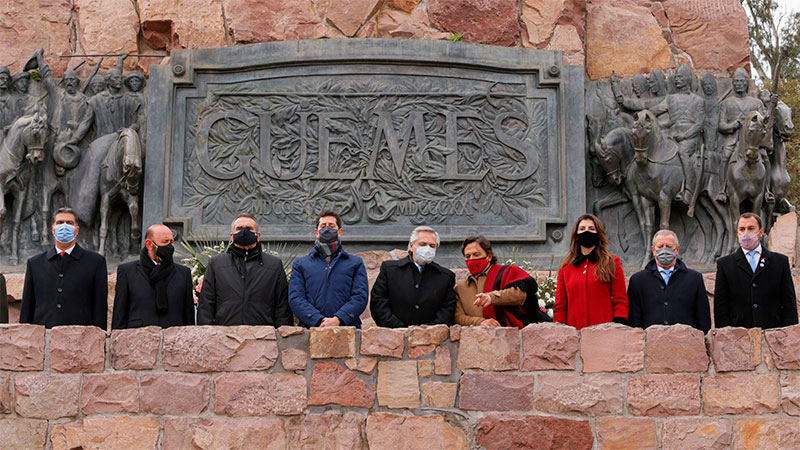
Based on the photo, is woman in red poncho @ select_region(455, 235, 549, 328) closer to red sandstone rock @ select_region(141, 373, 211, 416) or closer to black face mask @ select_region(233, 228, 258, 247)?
black face mask @ select_region(233, 228, 258, 247)

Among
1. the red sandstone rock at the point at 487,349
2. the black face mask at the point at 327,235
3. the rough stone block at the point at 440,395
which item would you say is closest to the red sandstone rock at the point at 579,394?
the red sandstone rock at the point at 487,349

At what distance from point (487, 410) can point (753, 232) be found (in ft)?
7.94

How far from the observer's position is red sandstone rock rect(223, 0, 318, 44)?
462 inches

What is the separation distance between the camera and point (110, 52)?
1195cm

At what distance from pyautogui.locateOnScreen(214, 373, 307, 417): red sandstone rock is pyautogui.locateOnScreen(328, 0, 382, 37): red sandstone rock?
6125 millimetres

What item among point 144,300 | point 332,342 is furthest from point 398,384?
point 144,300

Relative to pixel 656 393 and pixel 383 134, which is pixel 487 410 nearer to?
pixel 656 393

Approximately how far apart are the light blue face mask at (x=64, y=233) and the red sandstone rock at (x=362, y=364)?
2.47 meters

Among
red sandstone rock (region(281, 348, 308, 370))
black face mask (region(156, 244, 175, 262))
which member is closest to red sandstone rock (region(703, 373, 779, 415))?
red sandstone rock (region(281, 348, 308, 370))

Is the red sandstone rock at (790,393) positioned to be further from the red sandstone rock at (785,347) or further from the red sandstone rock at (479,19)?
the red sandstone rock at (479,19)

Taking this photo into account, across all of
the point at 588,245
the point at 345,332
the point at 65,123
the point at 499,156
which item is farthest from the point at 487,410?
the point at 65,123

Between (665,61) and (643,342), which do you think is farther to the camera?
(665,61)

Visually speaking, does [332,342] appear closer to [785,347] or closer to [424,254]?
[424,254]

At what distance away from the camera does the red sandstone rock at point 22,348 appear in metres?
6.47
